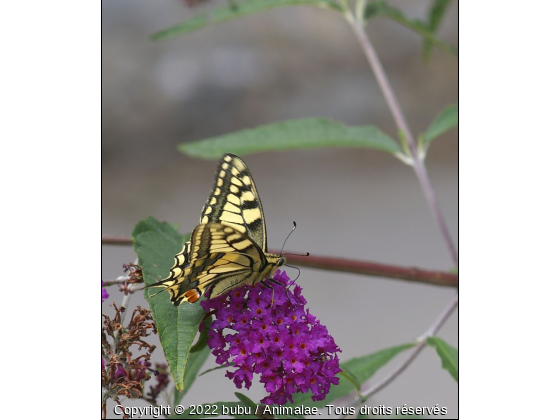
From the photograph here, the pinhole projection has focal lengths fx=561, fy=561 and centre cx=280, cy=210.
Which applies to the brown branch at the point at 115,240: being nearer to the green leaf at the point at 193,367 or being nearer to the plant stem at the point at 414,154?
the green leaf at the point at 193,367

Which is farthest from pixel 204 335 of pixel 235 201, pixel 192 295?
pixel 235 201

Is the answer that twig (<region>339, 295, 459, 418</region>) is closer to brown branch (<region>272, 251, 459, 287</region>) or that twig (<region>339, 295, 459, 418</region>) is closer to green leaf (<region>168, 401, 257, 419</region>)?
brown branch (<region>272, 251, 459, 287</region>)

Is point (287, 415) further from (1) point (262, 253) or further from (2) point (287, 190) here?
(2) point (287, 190)

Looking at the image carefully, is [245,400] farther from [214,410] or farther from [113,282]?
[113,282]

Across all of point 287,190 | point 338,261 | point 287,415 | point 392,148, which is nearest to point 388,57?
point 287,190

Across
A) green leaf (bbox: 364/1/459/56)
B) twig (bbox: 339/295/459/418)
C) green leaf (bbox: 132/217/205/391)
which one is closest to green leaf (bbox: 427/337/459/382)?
twig (bbox: 339/295/459/418)

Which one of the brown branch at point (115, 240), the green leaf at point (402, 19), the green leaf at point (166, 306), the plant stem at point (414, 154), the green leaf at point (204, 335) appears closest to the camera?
the green leaf at point (166, 306)

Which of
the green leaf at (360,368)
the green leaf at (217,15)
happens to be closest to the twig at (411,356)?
the green leaf at (360,368)
